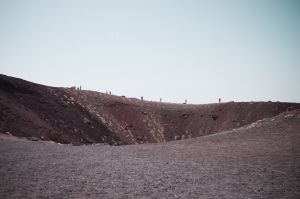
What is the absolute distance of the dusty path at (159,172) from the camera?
30.7 feet

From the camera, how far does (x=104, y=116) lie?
49594 millimetres

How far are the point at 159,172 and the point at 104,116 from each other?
127 ft

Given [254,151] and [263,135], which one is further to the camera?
[263,135]

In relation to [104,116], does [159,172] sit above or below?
below

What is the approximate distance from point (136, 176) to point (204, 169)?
3668 mm

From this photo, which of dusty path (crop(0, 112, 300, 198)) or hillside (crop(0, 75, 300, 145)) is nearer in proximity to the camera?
dusty path (crop(0, 112, 300, 198))

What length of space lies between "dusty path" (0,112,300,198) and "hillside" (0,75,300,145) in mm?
13254

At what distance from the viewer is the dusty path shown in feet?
30.7

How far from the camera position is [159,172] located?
12.2 m

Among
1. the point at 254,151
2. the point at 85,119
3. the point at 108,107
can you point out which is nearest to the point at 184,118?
the point at 108,107

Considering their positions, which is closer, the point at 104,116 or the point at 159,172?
the point at 159,172

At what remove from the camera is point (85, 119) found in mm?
42656

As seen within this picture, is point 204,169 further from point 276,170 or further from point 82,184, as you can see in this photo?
point 82,184

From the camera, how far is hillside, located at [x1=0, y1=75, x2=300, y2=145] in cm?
Answer: 3080
